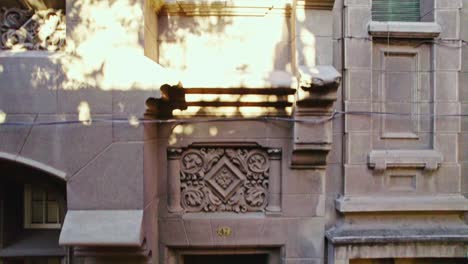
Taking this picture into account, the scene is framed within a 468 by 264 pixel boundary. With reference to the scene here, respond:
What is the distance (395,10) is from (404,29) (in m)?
0.57

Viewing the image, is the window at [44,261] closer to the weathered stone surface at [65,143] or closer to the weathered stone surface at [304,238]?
the weathered stone surface at [65,143]

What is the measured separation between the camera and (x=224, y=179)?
5477 millimetres

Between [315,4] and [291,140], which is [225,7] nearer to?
[315,4]

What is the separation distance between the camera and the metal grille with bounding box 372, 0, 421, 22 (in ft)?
19.1

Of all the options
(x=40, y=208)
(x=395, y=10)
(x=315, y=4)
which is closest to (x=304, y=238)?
(x=315, y=4)

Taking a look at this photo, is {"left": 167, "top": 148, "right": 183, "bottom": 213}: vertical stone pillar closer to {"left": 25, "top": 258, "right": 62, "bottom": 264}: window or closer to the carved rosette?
the carved rosette

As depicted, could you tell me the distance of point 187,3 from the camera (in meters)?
5.30

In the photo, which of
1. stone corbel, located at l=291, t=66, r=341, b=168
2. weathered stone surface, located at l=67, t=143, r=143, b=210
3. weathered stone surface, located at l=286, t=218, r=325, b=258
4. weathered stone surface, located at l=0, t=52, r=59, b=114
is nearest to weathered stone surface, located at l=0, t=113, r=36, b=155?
weathered stone surface, located at l=0, t=52, r=59, b=114

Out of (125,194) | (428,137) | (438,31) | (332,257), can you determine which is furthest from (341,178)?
(125,194)

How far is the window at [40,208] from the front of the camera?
5.64 meters

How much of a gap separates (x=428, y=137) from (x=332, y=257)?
2.44m

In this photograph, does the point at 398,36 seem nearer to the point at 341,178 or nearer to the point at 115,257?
the point at 341,178

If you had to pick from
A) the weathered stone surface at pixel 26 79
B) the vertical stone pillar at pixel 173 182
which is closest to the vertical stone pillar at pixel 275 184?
the vertical stone pillar at pixel 173 182

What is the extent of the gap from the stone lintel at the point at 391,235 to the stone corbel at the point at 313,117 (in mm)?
1073
